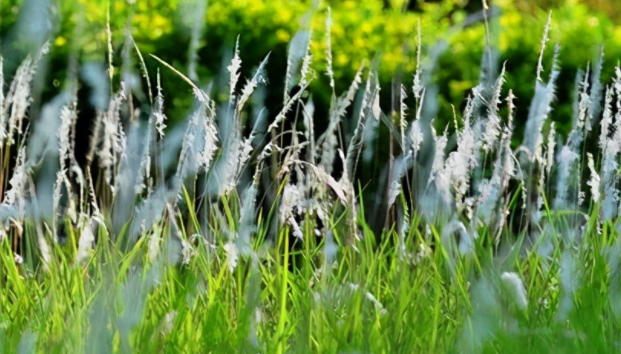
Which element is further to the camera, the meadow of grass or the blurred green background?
the blurred green background

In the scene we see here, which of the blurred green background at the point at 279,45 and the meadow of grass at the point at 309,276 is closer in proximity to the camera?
the meadow of grass at the point at 309,276

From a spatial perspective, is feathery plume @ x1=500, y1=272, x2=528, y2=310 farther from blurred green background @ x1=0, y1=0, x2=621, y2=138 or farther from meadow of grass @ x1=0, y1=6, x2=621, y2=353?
blurred green background @ x1=0, y1=0, x2=621, y2=138

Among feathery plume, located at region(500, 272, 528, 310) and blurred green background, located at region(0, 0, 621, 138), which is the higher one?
blurred green background, located at region(0, 0, 621, 138)

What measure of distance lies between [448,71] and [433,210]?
6.70 ft

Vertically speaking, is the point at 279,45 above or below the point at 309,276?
above

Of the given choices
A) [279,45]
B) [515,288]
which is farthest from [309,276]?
[279,45]

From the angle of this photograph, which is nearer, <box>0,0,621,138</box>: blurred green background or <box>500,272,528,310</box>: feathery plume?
<box>500,272,528,310</box>: feathery plume

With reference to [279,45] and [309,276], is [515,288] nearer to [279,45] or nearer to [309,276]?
[309,276]

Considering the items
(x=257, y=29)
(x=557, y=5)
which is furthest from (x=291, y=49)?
(x=557, y=5)

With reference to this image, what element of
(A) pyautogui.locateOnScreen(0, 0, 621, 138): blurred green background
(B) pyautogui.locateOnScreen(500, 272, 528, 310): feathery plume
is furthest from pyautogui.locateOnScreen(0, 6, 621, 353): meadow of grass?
(A) pyautogui.locateOnScreen(0, 0, 621, 138): blurred green background

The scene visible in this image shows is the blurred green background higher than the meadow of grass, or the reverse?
Answer: the blurred green background

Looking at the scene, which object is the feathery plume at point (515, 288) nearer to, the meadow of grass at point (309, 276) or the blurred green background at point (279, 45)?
the meadow of grass at point (309, 276)

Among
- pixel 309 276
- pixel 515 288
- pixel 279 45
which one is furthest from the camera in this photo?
pixel 279 45

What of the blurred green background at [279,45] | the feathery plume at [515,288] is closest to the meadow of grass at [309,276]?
the feathery plume at [515,288]
